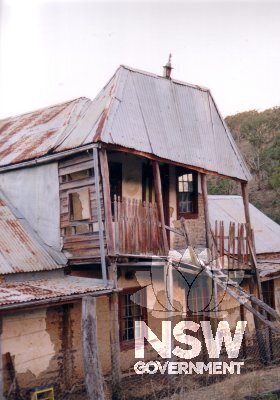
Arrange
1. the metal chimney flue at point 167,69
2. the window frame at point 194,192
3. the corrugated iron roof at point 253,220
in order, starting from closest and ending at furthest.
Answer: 1. the metal chimney flue at point 167,69
2. the window frame at point 194,192
3. the corrugated iron roof at point 253,220

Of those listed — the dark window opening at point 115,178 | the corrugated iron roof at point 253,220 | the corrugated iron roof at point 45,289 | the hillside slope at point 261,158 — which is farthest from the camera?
the hillside slope at point 261,158

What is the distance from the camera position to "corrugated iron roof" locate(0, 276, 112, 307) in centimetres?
1063

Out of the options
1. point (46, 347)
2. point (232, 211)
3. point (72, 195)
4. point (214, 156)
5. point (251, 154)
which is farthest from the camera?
point (251, 154)

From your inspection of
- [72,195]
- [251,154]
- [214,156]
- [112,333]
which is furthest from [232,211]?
[251,154]

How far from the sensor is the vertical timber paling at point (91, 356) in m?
9.22

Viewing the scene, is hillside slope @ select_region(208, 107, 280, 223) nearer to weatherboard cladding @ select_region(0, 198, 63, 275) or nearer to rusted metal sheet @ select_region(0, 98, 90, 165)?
rusted metal sheet @ select_region(0, 98, 90, 165)

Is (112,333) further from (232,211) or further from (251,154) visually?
(251,154)

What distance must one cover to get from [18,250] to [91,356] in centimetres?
464

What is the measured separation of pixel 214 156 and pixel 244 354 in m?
6.39

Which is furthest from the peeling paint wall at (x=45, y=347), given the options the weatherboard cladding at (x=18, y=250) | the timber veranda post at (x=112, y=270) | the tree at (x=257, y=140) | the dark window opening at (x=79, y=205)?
the tree at (x=257, y=140)

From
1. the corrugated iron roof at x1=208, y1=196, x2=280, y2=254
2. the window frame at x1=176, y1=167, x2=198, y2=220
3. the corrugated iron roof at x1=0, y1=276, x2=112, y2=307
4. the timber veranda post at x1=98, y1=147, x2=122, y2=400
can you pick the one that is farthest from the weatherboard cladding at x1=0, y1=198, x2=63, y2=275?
the corrugated iron roof at x1=208, y1=196, x2=280, y2=254

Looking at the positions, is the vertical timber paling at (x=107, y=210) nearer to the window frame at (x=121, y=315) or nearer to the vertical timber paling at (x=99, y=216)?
the vertical timber paling at (x=99, y=216)

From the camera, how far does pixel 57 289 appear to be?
38.6 feet

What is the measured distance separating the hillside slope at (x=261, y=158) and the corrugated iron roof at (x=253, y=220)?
14.2 m
